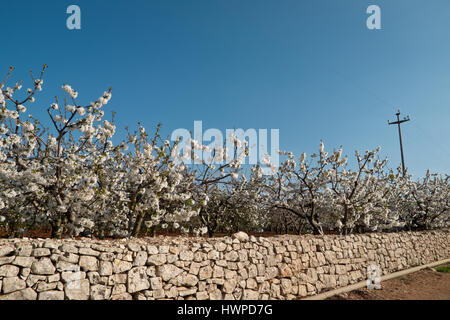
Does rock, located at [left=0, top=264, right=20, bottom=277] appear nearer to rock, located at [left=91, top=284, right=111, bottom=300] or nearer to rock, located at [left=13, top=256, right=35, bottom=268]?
rock, located at [left=13, top=256, right=35, bottom=268]

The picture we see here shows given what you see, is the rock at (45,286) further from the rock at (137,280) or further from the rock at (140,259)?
the rock at (140,259)

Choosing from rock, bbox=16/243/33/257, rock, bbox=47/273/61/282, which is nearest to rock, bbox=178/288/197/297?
rock, bbox=47/273/61/282

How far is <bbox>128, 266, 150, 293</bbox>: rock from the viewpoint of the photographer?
5.32 m

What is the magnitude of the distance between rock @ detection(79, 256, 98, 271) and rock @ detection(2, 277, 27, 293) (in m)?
0.81

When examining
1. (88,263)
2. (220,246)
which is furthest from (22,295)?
(220,246)

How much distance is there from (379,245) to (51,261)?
10.7 m

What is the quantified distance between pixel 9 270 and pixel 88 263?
3.54 ft

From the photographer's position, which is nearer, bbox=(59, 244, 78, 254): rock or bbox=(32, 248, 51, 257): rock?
bbox=(32, 248, 51, 257): rock

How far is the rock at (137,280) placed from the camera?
17.4 ft

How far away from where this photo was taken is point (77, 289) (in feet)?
15.8

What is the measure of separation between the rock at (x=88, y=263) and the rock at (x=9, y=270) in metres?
0.88
